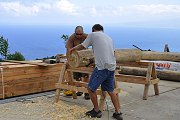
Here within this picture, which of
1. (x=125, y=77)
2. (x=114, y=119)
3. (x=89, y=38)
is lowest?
(x=114, y=119)

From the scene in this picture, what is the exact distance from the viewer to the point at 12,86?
8.74 metres

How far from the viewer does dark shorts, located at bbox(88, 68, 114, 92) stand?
265 inches

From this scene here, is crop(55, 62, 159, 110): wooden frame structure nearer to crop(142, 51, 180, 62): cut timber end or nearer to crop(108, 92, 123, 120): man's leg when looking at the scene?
crop(108, 92, 123, 120): man's leg

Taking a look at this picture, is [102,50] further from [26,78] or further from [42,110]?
[26,78]

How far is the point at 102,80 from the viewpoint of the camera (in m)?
6.79

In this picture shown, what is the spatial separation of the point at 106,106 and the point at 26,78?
2.44m

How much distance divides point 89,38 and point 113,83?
1.03m

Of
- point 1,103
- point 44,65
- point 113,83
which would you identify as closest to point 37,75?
point 44,65

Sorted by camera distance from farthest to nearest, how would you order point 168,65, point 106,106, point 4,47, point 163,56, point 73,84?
point 4,47 < point 163,56 < point 168,65 < point 73,84 < point 106,106

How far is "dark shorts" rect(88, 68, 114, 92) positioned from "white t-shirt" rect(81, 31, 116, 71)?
0.34ft

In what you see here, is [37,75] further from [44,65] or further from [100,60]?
[100,60]

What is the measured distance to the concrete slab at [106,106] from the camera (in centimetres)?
698

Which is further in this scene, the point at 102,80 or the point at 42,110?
the point at 42,110

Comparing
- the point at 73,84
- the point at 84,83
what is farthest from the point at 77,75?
the point at 84,83
